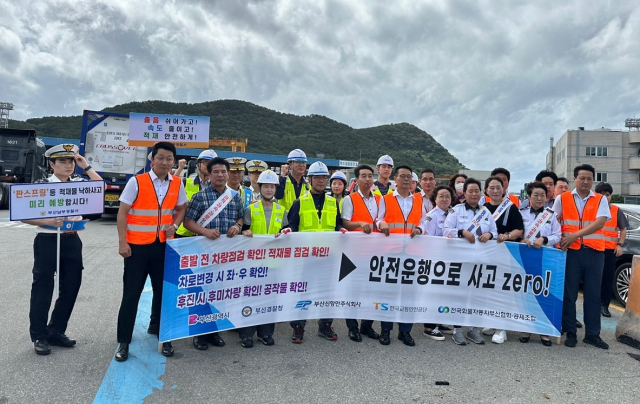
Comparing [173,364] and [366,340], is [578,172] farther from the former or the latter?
[173,364]

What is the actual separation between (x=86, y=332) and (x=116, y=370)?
104 cm

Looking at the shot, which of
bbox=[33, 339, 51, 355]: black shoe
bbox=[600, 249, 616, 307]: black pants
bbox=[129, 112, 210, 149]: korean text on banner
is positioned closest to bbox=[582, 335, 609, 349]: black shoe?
bbox=[600, 249, 616, 307]: black pants

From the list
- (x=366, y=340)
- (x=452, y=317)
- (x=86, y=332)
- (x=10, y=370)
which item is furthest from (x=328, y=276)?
(x=10, y=370)

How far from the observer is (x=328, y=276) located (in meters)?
4.44

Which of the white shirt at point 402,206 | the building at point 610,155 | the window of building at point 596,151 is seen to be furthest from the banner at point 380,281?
the window of building at point 596,151

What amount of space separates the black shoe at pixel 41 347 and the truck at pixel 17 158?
612 inches

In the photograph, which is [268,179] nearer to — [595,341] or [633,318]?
[595,341]

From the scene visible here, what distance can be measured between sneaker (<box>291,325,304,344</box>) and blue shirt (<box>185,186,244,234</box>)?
125 cm

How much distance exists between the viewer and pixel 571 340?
4445 mm

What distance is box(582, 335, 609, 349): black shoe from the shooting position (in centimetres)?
436

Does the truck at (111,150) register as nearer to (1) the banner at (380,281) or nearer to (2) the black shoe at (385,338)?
(1) the banner at (380,281)

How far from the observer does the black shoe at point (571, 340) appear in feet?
14.5

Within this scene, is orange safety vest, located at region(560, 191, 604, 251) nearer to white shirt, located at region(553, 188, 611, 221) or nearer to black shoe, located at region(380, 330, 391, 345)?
white shirt, located at region(553, 188, 611, 221)

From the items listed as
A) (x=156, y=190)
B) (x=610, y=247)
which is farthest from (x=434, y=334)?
(x=156, y=190)
